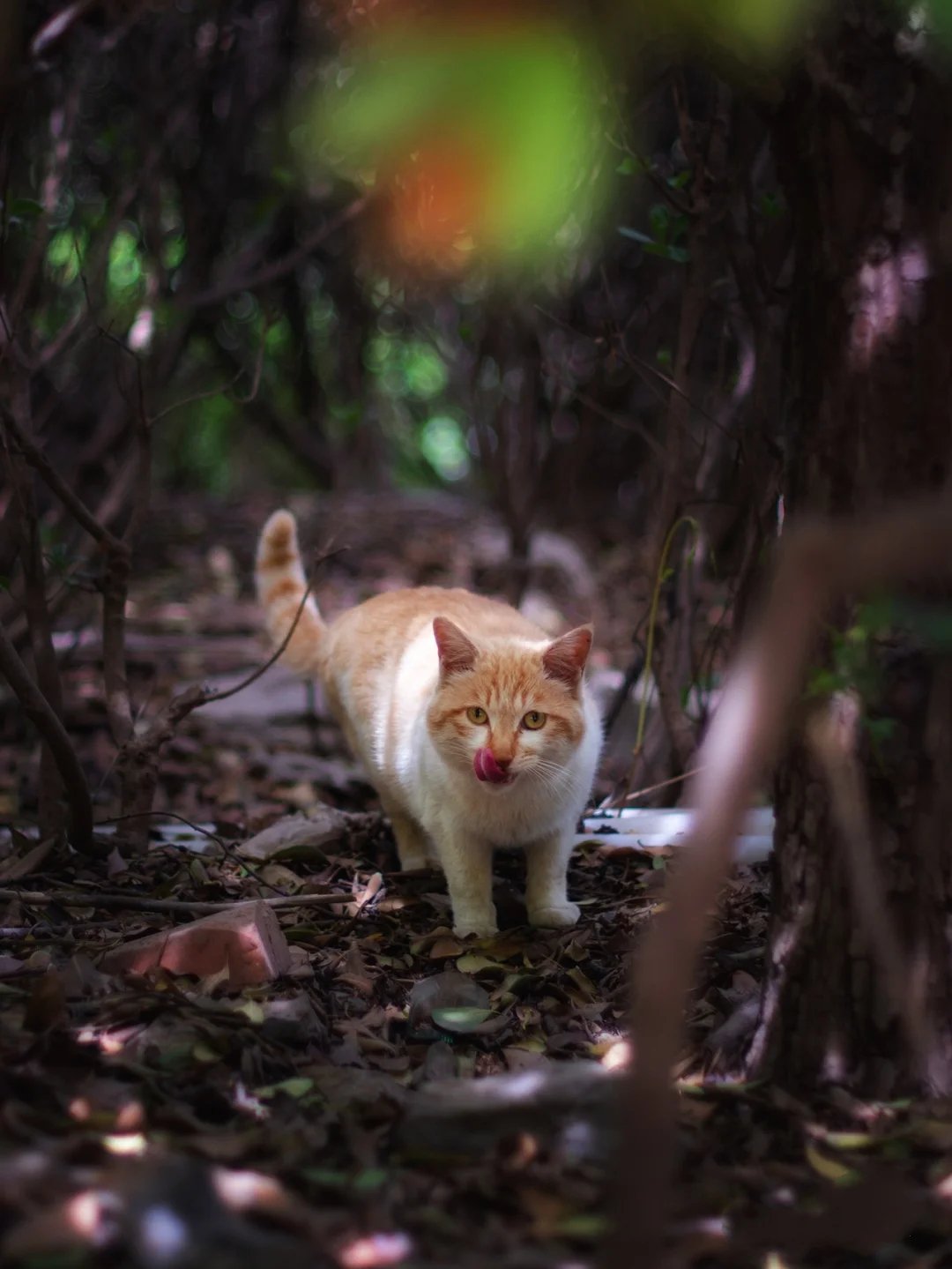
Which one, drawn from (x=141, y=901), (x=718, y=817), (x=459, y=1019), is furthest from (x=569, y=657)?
(x=718, y=817)

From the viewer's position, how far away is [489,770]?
10.6 feet

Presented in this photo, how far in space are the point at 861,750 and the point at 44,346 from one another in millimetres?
4036

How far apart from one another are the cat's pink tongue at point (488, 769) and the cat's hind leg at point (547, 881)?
12.2 inches

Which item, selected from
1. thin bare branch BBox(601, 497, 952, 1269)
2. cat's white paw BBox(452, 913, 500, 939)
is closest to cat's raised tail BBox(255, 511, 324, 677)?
cat's white paw BBox(452, 913, 500, 939)

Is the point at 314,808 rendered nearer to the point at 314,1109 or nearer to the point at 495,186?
the point at 314,1109

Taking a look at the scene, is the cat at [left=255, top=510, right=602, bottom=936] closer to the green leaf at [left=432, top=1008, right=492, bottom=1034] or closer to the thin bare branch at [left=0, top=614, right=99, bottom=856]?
the green leaf at [left=432, top=1008, right=492, bottom=1034]

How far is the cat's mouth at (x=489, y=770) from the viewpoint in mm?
3236

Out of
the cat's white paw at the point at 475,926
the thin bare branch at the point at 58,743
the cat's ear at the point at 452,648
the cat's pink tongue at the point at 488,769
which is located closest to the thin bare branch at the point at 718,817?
the cat's pink tongue at the point at 488,769

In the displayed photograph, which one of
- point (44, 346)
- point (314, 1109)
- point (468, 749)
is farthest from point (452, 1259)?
point (44, 346)

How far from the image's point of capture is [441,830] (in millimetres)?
3463

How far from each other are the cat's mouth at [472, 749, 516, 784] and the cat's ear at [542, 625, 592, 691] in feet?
1.31

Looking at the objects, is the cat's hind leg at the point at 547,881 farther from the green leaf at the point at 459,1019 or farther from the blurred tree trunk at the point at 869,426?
the blurred tree trunk at the point at 869,426

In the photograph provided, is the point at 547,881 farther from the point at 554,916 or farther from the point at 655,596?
the point at 655,596

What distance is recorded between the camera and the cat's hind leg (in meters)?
3.43
